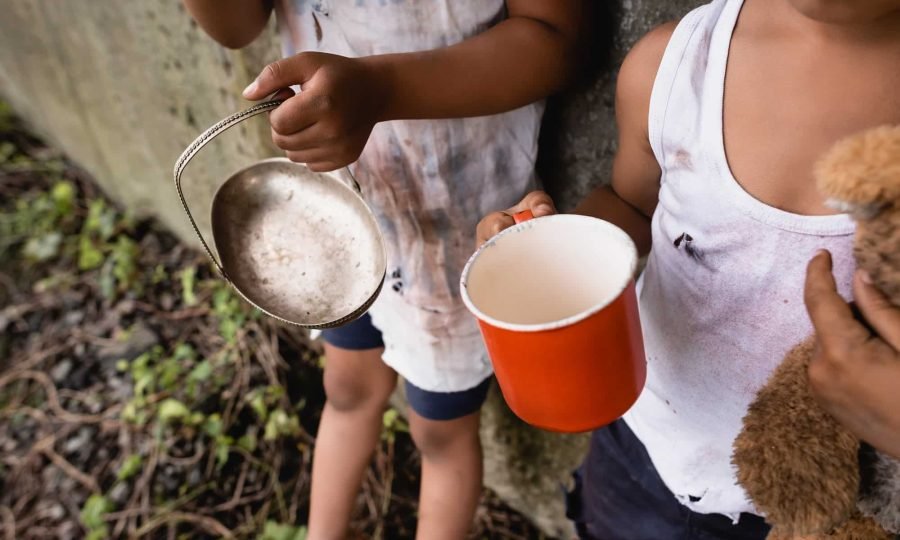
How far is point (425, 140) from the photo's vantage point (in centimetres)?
97

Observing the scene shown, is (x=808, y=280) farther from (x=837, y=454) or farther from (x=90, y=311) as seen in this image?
(x=90, y=311)

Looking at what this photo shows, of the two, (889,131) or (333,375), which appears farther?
(333,375)

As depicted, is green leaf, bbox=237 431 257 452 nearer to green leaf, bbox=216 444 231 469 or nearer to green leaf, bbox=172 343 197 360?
green leaf, bbox=216 444 231 469

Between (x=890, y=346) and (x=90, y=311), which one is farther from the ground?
(x=890, y=346)

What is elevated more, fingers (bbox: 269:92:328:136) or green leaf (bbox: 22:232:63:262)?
fingers (bbox: 269:92:328:136)

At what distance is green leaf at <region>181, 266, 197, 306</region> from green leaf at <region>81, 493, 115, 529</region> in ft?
2.25

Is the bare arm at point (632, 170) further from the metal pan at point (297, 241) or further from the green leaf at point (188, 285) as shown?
the green leaf at point (188, 285)

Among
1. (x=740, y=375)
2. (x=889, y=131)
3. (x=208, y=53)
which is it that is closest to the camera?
(x=889, y=131)

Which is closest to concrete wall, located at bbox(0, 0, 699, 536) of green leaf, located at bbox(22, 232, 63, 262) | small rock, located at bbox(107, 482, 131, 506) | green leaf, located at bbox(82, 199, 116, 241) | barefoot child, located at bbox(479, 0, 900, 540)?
green leaf, located at bbox(82, 199, 116, 241)

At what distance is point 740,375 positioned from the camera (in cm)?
73

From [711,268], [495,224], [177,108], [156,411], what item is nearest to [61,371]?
[156,411]

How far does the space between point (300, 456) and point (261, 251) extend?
987 millimetres

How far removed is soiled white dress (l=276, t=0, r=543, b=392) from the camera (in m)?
0.90

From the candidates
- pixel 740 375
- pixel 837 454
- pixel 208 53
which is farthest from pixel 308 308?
pixel 208 53
